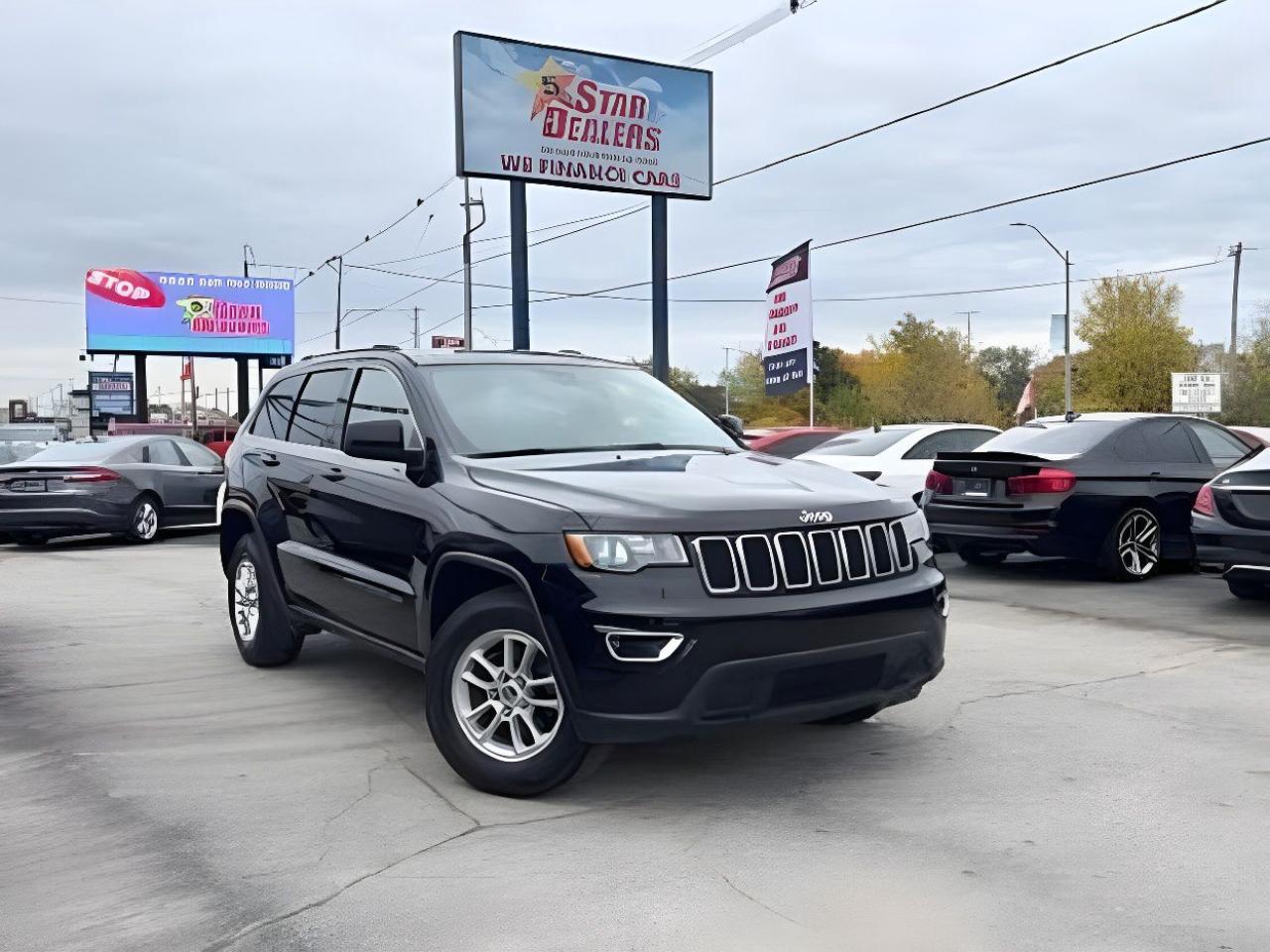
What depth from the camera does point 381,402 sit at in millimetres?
6043

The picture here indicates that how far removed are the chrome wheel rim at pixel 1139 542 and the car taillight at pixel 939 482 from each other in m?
1.53

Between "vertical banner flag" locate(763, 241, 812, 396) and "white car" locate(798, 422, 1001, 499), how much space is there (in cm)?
965

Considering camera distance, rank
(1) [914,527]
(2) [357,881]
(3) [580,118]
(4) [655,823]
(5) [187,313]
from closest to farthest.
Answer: (2) [357,881] → (4) [655,823] → (1) [914,527] → (3) [580,118] → (5) [187,313]

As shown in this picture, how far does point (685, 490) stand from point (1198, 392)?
41618 millimetres

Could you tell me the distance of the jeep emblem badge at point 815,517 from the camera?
458cm

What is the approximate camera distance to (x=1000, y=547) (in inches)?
439

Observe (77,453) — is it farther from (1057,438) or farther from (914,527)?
(914,527)

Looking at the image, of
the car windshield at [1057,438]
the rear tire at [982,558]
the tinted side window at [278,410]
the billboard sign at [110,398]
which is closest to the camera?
the tinted side window at [278,410]

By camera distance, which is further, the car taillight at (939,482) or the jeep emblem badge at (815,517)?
the car taillight at (939,482)

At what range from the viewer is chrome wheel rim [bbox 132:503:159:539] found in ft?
53.6

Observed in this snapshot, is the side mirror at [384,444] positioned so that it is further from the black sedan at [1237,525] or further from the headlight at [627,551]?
the black sedan at [1237,525]

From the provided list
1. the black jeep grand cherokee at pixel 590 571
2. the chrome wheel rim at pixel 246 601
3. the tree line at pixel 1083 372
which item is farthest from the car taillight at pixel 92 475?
the tree line at pixel 1083 372

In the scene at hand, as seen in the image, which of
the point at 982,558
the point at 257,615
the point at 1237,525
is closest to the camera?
the point at 257,615

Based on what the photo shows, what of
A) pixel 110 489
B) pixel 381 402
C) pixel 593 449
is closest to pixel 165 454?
pixel 110 489
